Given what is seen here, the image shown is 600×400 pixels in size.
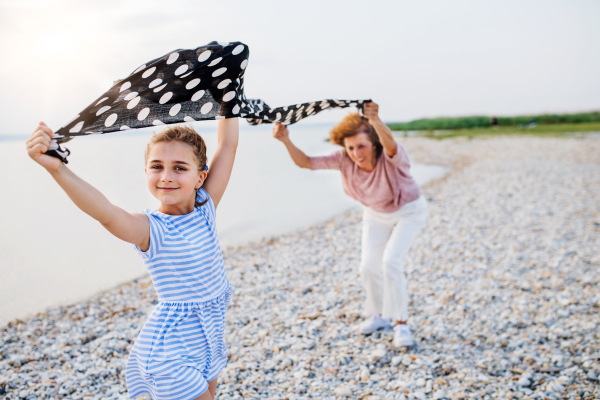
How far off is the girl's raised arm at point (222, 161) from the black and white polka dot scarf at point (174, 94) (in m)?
0.11

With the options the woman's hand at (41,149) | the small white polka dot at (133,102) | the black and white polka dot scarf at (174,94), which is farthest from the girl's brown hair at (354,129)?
the woman's hand at (41,149)

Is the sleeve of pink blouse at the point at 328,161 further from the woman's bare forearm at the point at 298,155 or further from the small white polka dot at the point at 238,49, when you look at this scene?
the small white polka dot at the point at 238,49

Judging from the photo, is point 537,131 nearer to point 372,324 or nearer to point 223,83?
point 372,324

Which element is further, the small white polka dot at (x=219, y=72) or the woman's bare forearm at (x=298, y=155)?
the woman's bare forearm at (x=298, y=155)

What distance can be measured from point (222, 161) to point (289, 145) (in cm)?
143

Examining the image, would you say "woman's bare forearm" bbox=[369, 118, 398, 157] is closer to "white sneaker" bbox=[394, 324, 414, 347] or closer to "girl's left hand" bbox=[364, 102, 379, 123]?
"girl's left hand" bbox=[364, 102, 379, 123]

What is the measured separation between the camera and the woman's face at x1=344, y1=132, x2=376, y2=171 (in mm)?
4051

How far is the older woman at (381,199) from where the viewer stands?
13.4 ft

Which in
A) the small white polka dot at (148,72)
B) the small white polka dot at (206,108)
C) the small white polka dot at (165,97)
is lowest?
the small white polka dot at (206,108)

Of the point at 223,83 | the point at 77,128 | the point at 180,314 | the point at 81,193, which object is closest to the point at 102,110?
the point at 77,128

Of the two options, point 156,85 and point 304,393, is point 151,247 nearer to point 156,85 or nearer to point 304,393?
point 156,85

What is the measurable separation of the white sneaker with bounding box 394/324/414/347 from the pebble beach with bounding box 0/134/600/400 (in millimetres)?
93

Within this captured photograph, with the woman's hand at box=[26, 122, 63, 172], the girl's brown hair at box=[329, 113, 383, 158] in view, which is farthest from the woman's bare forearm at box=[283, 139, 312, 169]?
the woman's hand at box=[26, 122, 63, 172]

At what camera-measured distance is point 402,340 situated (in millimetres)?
4234
